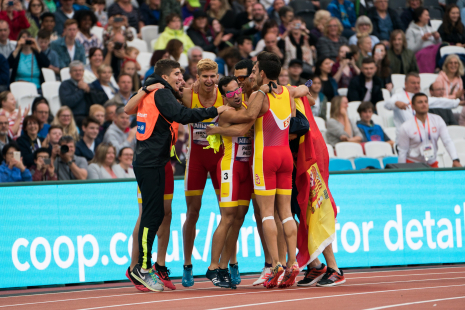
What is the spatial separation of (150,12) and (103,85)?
11.3 ft

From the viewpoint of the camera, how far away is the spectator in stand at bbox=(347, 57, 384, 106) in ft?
46.8

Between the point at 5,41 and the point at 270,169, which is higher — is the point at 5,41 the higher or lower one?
the higher one

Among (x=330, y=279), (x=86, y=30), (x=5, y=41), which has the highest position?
(x=86, y=30)

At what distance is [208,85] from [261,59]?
65 cm

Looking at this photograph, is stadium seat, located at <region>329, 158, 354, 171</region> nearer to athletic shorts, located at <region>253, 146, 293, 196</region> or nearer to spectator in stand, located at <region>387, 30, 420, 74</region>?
athletic shorts, located at <region>253, 146, 293, 196</region>

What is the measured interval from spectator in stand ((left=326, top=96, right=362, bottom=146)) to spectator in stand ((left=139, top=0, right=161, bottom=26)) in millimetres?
4821

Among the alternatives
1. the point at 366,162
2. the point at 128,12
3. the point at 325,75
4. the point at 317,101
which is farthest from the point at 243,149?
the point at 128,12

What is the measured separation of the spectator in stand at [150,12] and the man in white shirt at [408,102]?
18.4ft

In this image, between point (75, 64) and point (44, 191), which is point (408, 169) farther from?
point (75, 64)

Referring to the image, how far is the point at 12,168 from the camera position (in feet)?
31.2

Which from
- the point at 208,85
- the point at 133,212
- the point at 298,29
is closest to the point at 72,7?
the point at 298,29

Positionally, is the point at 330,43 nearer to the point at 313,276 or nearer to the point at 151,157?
the point at 313,276

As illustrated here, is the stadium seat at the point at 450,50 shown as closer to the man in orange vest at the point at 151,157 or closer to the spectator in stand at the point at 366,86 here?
the spectator in stand at the point at 366,86

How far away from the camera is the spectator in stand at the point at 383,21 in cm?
1662
